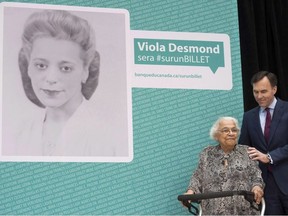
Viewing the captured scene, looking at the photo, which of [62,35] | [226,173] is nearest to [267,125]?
[226,173]

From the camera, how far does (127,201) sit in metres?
4.62

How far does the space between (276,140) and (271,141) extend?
4 cm

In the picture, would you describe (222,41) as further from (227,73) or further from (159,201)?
(159,201)

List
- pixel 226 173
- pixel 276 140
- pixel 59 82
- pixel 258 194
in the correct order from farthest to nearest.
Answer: pixel 59 82, pixel 276 140, pixel 226 173, pixel 258 194

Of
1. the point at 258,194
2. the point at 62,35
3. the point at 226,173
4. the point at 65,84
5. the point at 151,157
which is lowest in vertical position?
the point at 258,194

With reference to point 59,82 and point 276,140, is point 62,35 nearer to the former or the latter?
point 59,82

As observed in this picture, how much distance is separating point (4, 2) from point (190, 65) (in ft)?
4.81

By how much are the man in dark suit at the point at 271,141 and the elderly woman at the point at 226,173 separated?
0.10 meters

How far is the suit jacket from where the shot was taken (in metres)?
4.42

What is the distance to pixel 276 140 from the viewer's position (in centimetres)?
451

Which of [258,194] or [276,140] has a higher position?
[276,140]

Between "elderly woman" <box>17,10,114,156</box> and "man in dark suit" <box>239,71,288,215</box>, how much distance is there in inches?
42.0

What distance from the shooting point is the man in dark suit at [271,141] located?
441cm

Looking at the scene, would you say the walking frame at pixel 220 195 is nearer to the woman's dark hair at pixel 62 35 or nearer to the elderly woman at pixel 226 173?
the elderly woman at pixel 226 173
